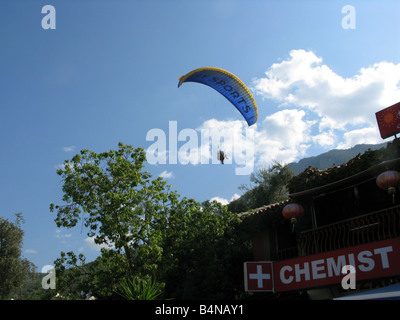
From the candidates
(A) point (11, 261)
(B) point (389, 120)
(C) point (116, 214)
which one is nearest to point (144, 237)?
(C) point (116, 214)

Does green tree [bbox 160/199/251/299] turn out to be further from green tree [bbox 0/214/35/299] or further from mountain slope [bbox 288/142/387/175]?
mountain slope [bbox 288/142/387/175]

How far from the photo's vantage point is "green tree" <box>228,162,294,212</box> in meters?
31.3

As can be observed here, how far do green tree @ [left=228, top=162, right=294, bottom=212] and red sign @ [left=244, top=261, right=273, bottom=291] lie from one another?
58.1ft

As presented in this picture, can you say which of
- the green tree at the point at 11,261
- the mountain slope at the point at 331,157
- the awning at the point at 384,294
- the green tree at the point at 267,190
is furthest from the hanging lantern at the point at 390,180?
the mountain slope at the point at 331,157

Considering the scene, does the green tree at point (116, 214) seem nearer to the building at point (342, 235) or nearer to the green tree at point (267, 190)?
the building at point (342, 235)

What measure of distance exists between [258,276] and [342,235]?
124 inches

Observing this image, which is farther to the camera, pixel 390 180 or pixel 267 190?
pixel 267 190

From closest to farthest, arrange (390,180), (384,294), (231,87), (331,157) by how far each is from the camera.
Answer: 1. (384,294)
2. (390,180)
3. (231,87)
4. (331,157)

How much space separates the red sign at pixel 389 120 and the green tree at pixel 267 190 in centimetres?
1809

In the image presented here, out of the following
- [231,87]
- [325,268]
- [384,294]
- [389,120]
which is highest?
[231,87]

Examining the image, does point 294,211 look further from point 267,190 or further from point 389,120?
point 267,190

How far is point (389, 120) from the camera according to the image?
12.8 meters

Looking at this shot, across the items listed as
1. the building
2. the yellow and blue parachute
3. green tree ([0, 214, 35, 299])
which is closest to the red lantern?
the building
